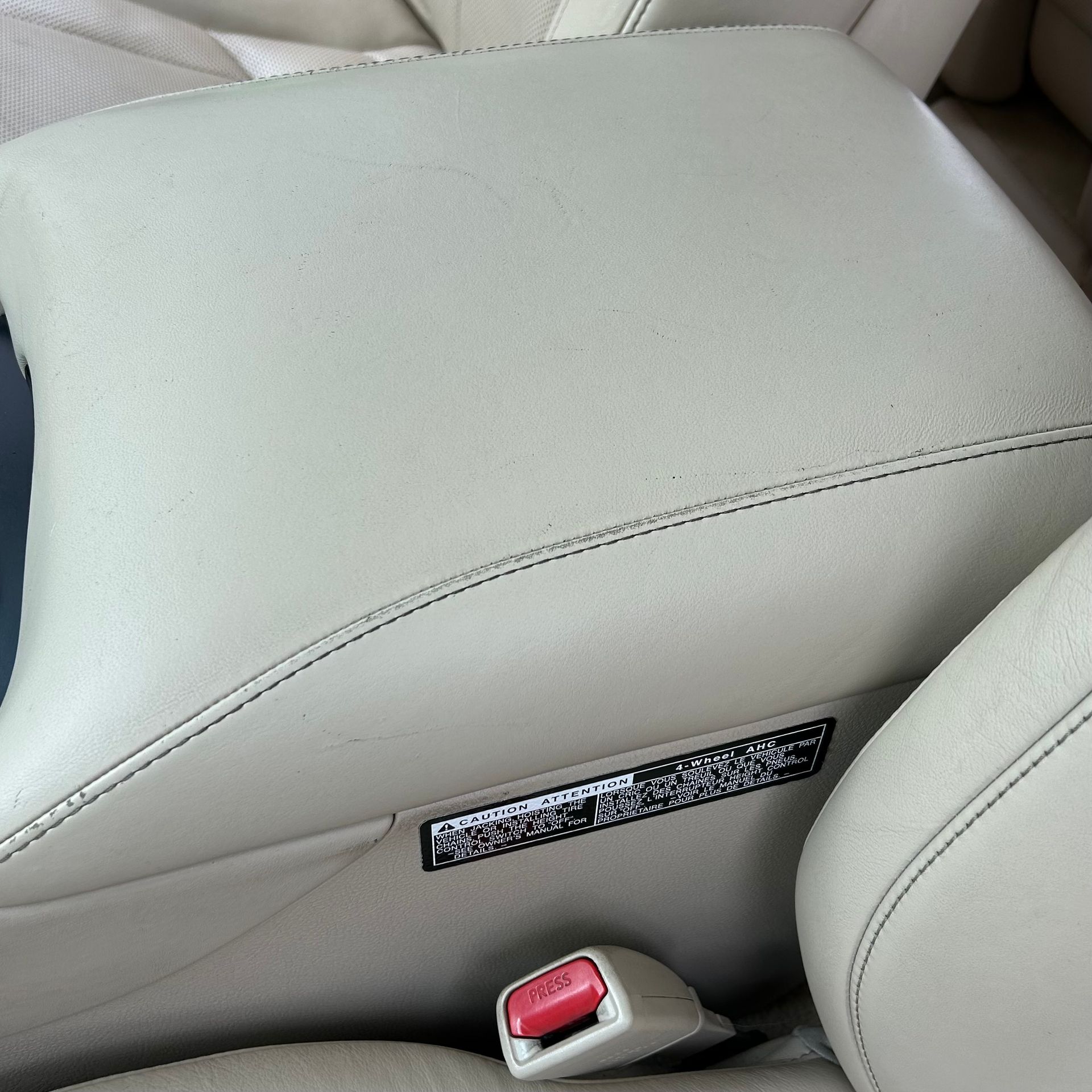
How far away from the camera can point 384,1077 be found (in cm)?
60

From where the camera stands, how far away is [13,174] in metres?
0.69

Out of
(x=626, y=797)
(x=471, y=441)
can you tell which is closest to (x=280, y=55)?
(x=471, y=441)

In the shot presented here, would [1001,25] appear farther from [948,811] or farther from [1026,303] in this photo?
[948,811]

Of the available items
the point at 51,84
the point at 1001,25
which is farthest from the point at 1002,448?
the point at 1001,25

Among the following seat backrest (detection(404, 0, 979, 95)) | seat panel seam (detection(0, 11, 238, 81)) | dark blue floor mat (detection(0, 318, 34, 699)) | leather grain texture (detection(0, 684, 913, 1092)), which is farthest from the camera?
seat panel seam (detection(0, 11, 238, 81))

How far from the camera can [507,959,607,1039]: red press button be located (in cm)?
63

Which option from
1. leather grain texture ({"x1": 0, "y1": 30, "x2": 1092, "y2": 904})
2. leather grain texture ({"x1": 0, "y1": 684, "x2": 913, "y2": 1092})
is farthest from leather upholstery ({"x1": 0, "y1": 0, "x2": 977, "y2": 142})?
leather grain texture ({"x1": 0, "y1": 684, "x2": 913, "y2": 1092})

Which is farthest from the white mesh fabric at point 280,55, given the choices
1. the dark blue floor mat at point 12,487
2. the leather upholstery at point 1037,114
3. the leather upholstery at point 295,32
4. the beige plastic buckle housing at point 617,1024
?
the beige plastic buckle housing at point 617,1024

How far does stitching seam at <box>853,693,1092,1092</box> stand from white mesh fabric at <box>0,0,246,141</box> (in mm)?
788

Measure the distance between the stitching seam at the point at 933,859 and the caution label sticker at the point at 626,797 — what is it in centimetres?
11

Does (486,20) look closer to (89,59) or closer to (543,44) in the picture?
(543,44)

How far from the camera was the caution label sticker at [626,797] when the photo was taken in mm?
579

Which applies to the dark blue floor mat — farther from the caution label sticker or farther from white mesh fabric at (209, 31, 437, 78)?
white mesh fabric at (209, 31, 437, 78)

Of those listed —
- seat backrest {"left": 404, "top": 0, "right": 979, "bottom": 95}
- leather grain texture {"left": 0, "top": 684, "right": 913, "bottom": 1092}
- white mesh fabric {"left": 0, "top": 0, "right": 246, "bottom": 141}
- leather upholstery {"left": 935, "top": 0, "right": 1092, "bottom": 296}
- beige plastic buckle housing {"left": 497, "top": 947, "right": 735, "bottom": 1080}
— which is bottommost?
beige plastic buckle housing {"left": 497, "top": 947, "right": 735, "bottom": 1080}
